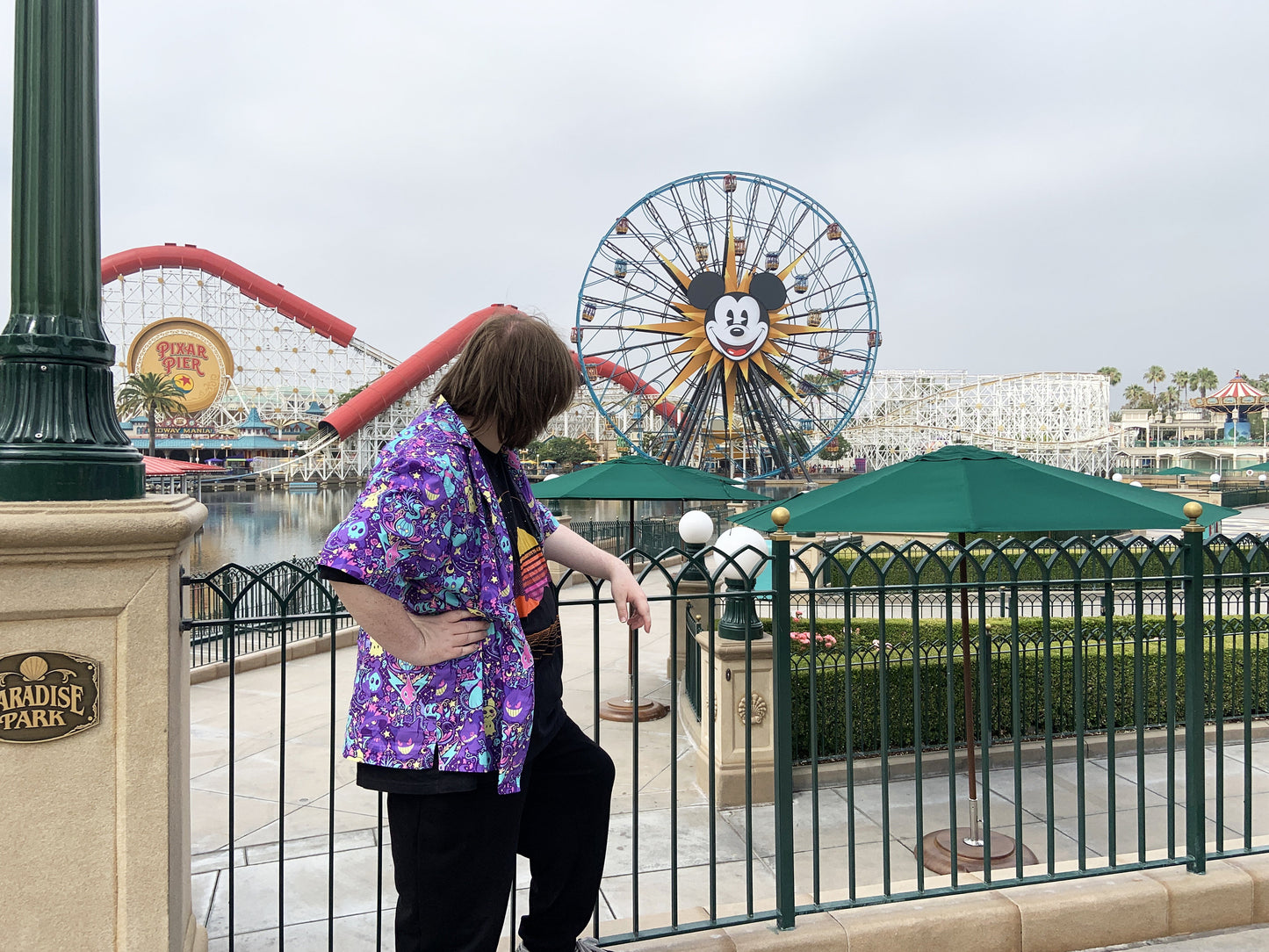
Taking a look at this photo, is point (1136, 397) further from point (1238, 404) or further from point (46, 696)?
point (46, 696)

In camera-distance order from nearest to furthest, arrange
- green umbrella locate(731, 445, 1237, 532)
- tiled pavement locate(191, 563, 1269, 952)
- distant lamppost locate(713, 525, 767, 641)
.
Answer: distant lamppost locate(713, 525, 767, 641) < tiled pavement locate(191, 563, 1269, 952) < green umbrella locate(731, 445, 1237, 532)

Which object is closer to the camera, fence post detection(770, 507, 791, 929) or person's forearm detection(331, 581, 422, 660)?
person's forearm detection(331, 581, 422, 660)

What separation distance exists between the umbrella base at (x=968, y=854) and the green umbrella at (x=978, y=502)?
1.51m

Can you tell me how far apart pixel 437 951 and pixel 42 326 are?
5.52 feet

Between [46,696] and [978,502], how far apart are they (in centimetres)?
328

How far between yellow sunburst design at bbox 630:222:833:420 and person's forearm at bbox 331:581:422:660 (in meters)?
22.4

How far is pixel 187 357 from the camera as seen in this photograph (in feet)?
198

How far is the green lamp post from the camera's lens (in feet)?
6.50

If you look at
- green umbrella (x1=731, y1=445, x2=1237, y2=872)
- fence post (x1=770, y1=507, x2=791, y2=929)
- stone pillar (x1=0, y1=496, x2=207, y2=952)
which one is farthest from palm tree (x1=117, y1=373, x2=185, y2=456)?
fence post (x1=770, y1=507, x2=791, y2=929)

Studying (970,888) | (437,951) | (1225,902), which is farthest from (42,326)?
(1225,902)

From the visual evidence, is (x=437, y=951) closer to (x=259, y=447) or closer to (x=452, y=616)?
(x=452, y=616)

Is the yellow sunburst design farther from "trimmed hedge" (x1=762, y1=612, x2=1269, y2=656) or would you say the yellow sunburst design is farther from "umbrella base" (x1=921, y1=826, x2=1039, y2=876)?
"umbrella base" (x1=921, y1=826, x2=1039, y2=876)

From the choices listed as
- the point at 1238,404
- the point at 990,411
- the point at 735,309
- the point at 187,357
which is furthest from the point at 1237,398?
the point at 187,357

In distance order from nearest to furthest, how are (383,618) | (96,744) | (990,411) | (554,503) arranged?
1. (383,618)
2. (96,744)
3. (554,503)
4. (990,411)
